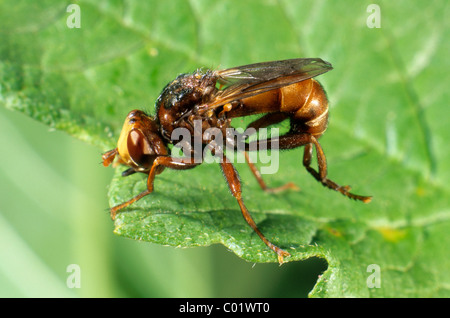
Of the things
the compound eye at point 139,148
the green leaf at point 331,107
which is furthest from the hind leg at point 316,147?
the compound eye at point 139,148

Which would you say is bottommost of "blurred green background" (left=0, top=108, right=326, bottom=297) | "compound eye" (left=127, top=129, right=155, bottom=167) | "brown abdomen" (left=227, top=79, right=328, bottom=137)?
"blurred green background" (left=0, top=108, right=326, bottom=297)

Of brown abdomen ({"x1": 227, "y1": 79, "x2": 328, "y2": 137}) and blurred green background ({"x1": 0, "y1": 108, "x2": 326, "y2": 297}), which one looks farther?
blurred green background ({"x1": 0, "y1": 108, "x2": 326, "y2": 297})

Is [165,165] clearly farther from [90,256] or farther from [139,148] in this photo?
[90,256]

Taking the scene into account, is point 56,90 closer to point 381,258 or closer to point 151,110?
point 151,110

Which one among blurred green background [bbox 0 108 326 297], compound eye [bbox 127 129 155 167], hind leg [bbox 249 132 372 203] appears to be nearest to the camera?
compound eye [bbox 127 129 155 167]

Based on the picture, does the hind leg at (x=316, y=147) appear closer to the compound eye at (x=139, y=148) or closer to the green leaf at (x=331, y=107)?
the green leaf at (x=331, y=107)

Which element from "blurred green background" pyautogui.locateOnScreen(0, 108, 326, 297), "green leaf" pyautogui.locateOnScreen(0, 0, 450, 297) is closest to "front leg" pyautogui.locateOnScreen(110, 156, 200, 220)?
"green leaf" pyautogui.locateOnScreen(0, 0, 450, 297)

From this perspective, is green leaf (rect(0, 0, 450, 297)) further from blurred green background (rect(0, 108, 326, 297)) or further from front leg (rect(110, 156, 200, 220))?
blurred green background (rect(0, 108, 326, 297))
